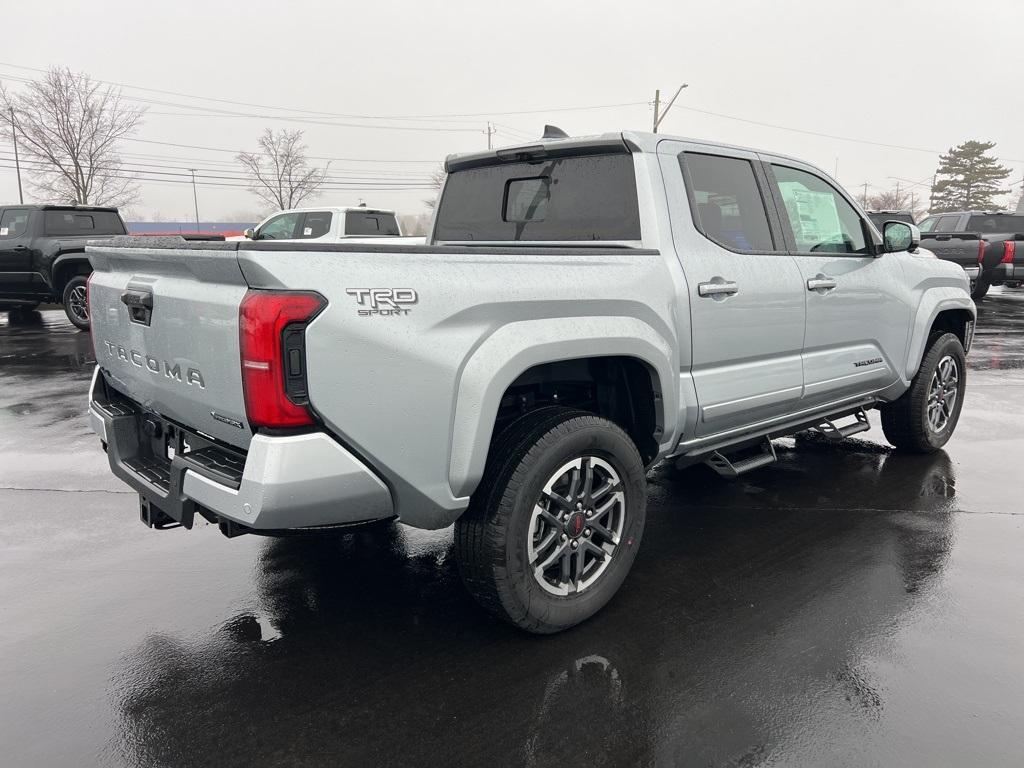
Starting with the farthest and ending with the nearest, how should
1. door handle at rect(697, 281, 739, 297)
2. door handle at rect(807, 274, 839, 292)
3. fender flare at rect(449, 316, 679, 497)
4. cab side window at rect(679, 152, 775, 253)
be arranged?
door handle at rect(807, 274, 839, 292) → cab side window at rect(679, 152, 775, 253) → door handle at rect(697, 281, 739, 297) → fender flare at rect(449, 316, 679, 497)

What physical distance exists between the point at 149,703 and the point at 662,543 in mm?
2431

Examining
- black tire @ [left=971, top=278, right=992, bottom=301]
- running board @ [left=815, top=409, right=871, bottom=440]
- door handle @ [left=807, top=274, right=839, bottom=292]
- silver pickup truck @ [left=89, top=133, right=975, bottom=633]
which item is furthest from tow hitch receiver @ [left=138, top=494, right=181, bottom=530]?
black tire @ [left=971, top=278, right=992, bottom=301]

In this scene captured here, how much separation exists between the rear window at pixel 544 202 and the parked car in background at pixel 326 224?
A: 30.2ft

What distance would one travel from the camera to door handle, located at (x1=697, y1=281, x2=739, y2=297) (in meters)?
3.39

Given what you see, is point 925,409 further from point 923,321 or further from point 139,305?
point 139,305

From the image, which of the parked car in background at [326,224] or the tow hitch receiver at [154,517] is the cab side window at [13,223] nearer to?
the parked car in background at [326,224]

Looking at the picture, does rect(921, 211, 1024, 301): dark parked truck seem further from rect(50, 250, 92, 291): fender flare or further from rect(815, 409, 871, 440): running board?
rect(50, 250, 92, 291): fender flare

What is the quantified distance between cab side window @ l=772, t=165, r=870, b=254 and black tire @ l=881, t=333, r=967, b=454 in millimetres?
1166

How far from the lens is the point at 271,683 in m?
2.69

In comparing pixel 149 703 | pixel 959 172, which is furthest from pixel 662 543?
pixel 959 172

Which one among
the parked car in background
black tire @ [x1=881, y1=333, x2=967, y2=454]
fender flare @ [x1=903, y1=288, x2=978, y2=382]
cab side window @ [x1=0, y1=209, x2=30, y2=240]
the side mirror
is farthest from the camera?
the parked car in background

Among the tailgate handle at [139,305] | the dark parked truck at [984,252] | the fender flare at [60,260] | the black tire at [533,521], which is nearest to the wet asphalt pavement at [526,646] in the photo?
the black tire at [533,521]

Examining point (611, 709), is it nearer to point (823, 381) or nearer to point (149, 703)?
point (149, 703)

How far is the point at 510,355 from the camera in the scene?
266cm
